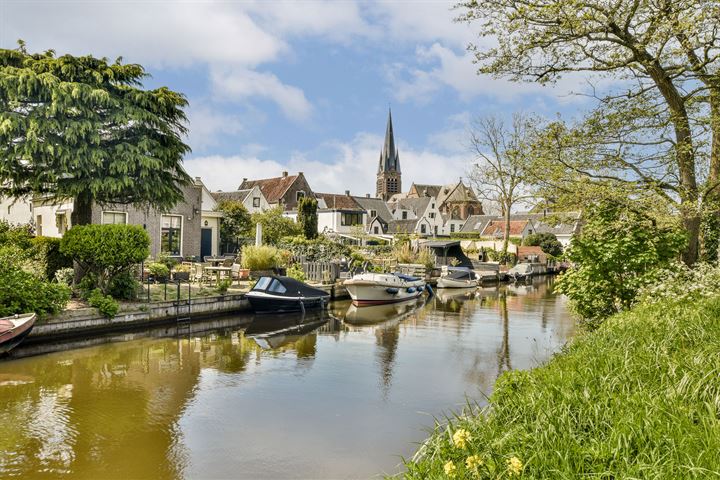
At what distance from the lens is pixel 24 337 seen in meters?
11.1

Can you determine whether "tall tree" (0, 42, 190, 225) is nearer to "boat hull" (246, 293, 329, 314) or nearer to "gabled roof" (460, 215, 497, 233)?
"boat hull" (246, 293, 329, 314)

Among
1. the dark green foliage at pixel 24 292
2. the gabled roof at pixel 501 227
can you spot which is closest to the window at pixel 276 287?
the dark green foliage at pixel 24 292

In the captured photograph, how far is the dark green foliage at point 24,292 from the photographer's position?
1154cm

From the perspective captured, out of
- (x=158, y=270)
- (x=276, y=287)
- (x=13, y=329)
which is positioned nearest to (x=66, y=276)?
(x=158, y=270)

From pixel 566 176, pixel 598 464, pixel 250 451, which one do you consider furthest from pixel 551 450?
pixel 566 176

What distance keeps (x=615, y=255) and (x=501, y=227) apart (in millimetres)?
54604

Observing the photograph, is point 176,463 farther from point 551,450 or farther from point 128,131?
point 128,131

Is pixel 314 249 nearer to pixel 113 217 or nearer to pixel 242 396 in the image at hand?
pixel 113 217

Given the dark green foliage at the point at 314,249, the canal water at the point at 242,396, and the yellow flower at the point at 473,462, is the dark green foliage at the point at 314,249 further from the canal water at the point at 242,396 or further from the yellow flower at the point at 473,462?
the yellow flower at the point at 473,462

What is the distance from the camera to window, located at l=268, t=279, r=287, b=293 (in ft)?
59.9

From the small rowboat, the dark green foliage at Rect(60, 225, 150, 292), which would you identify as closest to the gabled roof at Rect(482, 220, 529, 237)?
the dark green foliage at Rect(60, 225, 150, 292)

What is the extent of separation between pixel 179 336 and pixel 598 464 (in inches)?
501

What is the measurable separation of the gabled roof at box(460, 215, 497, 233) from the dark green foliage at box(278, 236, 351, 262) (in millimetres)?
40694

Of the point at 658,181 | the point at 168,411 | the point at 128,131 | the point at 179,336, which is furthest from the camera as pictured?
the point at 128,131
